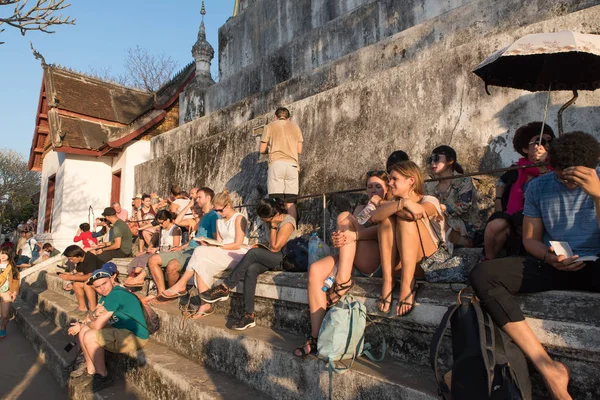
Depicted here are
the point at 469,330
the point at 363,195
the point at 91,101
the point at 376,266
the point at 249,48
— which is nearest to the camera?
the point at 469,330

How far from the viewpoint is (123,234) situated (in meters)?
7.91

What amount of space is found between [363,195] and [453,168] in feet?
4.92

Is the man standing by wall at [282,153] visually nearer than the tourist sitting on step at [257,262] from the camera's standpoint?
No

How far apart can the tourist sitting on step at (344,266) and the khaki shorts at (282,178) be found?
7.69 feet

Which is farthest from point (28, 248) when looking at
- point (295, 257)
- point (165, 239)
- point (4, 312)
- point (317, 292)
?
point (317, 292)

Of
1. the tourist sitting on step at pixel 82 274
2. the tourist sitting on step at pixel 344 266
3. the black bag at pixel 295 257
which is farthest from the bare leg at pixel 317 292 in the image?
the tourist sitting on step at pixel 82 274

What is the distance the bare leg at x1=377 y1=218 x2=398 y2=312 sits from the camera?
282cm

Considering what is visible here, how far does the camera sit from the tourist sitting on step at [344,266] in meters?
3.00

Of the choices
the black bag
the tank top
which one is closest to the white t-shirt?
the tank top

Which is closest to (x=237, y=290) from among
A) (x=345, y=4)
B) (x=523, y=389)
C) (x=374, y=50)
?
(x=523, y=389)

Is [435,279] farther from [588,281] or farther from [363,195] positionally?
[363,195]

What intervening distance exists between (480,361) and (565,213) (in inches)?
42.5

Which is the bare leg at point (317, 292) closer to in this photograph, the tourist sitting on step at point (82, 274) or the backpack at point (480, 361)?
the backpack at point (480, 361)

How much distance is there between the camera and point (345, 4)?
730 centimetres
